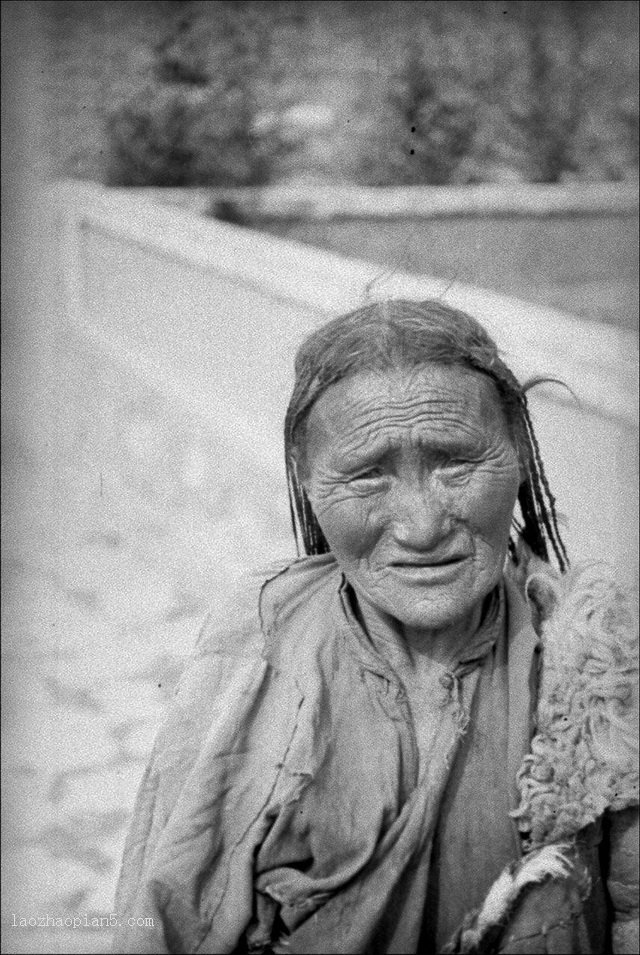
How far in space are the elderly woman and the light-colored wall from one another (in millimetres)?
287

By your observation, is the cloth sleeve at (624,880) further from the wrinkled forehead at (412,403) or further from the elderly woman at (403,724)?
the wrinkled forehead at (412,403)

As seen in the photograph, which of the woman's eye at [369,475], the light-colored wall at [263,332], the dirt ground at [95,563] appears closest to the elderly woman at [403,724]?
the woman's eye at [369,475]

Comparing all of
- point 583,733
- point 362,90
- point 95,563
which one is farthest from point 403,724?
point 362,90

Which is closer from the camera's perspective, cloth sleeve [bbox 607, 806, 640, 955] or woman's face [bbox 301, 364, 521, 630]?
woman's face [bbox 301, 364, 521, 630]

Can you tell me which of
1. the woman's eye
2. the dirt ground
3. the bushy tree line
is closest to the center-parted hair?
the woman's eye

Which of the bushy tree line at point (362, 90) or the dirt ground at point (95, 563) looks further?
the bushy tree line at point (362, 90)

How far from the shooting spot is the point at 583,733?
1.72 metres

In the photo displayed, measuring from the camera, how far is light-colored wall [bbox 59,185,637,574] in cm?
283

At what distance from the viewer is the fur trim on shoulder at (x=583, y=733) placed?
1.70 meters

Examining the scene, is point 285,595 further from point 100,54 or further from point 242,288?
point 100,54

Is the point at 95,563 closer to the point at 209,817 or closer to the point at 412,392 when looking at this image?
the point at 209,817

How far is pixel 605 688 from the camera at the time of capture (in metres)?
1.70

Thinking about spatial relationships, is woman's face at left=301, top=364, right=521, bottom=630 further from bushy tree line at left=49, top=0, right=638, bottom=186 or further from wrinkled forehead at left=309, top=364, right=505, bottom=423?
bushy tree line at left=49, top=0, right=638, bottom=186

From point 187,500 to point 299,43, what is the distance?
1.60 metres
